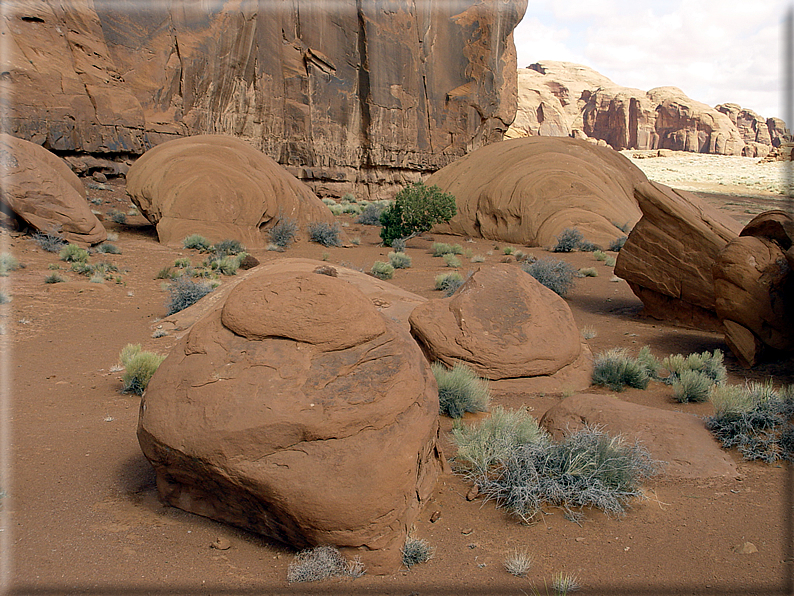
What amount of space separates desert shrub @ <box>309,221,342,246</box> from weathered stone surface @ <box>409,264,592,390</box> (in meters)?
10.2

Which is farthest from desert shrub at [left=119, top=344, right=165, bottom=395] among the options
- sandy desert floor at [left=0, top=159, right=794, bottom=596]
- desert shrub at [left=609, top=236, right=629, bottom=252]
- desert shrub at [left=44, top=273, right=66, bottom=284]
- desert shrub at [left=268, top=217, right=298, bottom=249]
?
desert shrub at [left=609, top=236, right=629, bottom=252]

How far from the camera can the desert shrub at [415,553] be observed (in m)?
3.05

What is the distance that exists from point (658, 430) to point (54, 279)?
33.6 feet

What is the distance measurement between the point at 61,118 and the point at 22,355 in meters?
15.1

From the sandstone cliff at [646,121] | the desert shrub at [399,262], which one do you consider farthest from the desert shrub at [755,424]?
the sandstone cliff at [646,121]

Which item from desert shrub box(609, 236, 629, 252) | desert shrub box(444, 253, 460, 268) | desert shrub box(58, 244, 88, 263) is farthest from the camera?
desert shrub box(609, 236, 629, 252)

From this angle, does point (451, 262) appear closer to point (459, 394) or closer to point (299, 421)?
point (459, 394)

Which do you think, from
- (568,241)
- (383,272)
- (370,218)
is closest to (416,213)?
(370,218)

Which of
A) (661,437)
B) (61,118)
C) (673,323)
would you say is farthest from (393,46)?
(661,437)

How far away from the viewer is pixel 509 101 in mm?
36188

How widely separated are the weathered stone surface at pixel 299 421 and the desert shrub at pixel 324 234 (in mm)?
12953

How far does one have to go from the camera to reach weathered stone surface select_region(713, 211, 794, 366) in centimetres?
693

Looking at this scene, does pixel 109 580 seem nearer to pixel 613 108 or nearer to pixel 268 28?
pixel 268 28

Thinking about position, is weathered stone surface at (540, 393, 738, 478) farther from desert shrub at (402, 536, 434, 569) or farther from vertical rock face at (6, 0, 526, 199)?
vertical rock face at (6, 0, 526, 199)
